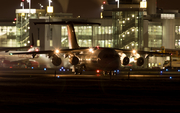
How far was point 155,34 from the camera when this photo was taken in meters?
115

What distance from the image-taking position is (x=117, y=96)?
24.4m

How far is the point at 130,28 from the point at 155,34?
20728 millimetres

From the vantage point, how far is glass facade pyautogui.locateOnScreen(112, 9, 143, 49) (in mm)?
97312

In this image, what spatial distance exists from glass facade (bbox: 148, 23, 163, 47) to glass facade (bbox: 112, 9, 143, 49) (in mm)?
17407

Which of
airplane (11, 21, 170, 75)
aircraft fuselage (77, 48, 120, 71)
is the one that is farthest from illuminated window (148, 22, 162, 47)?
aircraft fuselage (77, 48, 120, 71)

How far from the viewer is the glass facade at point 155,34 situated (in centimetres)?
11422

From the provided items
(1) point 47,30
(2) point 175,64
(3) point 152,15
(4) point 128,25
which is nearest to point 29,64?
(1) point 47,30

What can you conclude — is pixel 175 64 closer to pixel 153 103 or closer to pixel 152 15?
pixel 152 15

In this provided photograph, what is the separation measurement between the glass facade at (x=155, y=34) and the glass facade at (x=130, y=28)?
1741cm

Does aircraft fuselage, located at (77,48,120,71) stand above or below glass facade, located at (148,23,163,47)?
below

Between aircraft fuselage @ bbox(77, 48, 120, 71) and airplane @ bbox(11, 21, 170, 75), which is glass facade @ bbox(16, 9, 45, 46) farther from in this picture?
aircraft fuselage @ bbox(77, 48, 120, 71)

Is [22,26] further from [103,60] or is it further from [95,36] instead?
[103,60]

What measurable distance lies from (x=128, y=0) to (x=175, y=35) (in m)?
34.8

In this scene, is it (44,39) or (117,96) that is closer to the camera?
(117,96)
